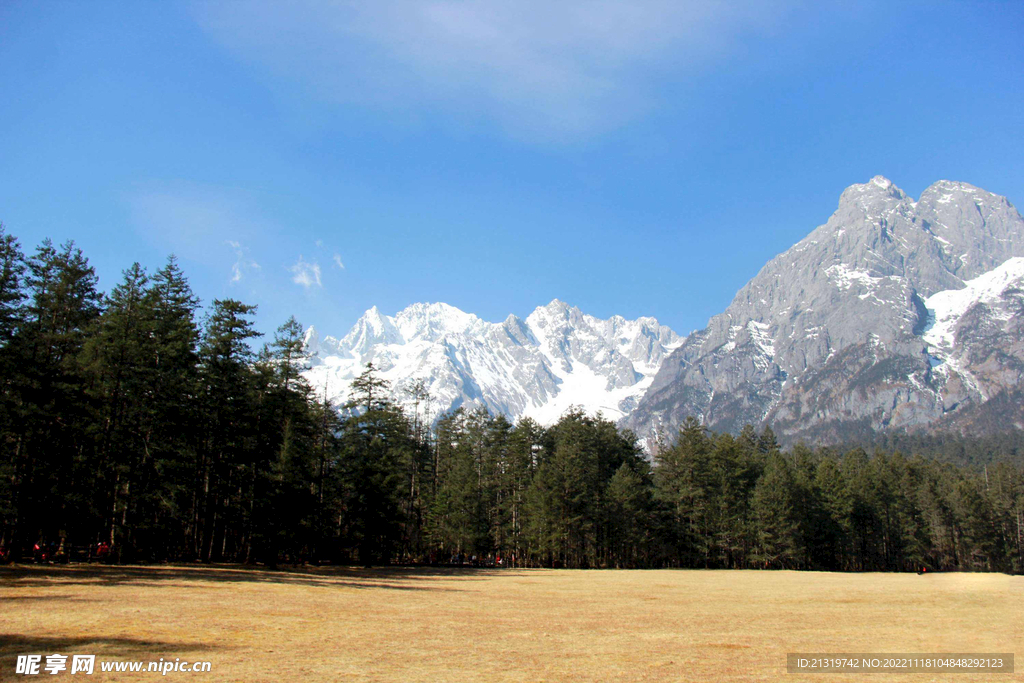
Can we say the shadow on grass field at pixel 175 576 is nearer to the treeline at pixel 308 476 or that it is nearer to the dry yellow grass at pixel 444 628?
the dry yellow grass at pixel 444 628

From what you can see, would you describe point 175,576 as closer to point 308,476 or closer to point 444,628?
point 308,476

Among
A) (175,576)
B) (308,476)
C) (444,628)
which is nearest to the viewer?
(444,628)

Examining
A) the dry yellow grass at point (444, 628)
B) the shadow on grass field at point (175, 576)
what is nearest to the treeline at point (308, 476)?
the shadow on grass field at point (175, 576)

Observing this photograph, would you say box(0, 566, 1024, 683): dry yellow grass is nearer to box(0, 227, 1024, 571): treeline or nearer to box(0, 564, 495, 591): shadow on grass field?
box(0, 564, 495, 591): shadow on grass field

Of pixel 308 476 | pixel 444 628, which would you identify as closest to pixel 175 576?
pixel 308 476

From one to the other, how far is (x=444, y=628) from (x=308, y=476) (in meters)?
25.8

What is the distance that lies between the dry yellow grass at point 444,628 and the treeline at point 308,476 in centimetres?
622

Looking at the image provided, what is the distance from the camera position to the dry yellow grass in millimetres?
13047

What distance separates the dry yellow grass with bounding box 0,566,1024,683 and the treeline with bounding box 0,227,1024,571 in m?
6.22

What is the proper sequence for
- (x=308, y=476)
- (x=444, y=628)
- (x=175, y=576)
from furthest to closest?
(x=308, y=476)
(x=175, y=576)
(x=444, y=628)

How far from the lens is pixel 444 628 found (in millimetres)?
19125

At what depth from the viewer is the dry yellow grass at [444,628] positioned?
13.0 metres

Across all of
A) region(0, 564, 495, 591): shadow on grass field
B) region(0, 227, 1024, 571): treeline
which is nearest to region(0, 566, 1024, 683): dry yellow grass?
region(0, 564, 495, 591): shadow on grass field

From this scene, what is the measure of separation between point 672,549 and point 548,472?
22002mm
